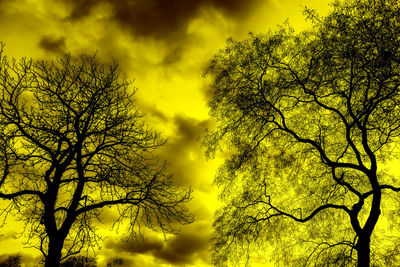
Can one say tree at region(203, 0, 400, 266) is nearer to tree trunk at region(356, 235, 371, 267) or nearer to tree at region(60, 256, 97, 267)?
tree trunk at region(356, 235, 371, 267)

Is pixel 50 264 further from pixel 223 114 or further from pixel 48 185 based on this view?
pixel 223 114

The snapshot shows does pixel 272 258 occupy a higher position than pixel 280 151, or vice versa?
pixel 280 151

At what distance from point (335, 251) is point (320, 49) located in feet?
28.6

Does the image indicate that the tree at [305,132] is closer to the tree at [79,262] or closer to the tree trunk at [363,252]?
the tree trunk at [363,252]

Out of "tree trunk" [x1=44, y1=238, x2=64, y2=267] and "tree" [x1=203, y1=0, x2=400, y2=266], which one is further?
"tree" [x1=203, y1=0, x2=400, y2=266]

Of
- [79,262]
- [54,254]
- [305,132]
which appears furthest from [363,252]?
[79,262]

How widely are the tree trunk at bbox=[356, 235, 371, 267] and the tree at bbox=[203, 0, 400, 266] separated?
544 mm

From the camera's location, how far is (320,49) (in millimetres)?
14859

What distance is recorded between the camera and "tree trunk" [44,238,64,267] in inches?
467

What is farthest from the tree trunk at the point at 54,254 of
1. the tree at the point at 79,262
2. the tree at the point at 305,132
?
the tree at the point at 79,262

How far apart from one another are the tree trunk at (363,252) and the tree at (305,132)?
544mm

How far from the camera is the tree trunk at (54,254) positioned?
467 inches

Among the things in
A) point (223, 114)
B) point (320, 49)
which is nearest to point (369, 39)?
point (320, 49)

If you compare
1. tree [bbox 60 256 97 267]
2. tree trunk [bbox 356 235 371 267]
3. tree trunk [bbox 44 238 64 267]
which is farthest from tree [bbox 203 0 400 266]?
tree [bbox 60 256 97 267]
